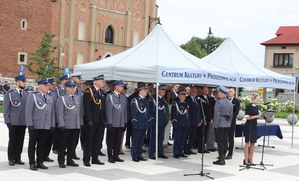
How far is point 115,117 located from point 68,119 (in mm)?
1458

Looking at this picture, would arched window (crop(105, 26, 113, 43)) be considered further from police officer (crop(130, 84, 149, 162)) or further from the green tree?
police officer (crop(130, 84, 149, 162))

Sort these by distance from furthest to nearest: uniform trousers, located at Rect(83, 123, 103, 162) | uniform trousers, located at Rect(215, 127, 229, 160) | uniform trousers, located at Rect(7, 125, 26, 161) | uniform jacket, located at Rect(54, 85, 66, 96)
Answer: uniform trousers, located at Rect(215, 127, 229, 160) → uniform jacket, located at Rect(54, 85, 66, 96) → uniform trousers, located at Rect(83, 123, 103, 162) → uniform trousers, located at Rect(7, 125, 26, 161)

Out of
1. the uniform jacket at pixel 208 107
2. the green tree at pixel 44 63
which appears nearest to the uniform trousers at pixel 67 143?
the uniform jacket at pixel 208 107

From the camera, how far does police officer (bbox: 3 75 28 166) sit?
36.6ft

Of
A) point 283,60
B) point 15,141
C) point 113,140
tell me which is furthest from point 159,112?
A: point 283,60

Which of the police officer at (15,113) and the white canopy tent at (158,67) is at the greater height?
the white canopy tent at (158,67)

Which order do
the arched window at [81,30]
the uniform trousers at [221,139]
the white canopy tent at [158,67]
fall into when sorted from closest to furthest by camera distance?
1. the uniform trousers at [221,139]
2. the white canopy tent at [158,67]
3. the arched window at [81,30]

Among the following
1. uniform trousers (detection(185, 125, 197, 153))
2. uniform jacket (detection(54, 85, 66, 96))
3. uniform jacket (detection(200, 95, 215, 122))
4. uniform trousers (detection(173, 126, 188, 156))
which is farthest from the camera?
uniform jacket (detection(200, 95, 215, 122))

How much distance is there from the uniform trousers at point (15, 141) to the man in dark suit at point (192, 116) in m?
4.75

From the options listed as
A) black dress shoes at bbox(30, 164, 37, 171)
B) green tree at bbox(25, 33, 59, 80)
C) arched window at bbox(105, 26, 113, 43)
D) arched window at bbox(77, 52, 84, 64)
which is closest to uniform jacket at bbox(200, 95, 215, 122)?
black dress shoes at bbox(30, 164, 37, 171)

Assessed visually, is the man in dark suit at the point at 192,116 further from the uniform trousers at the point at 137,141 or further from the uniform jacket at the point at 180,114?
the uniform trousers at the point at 137,141

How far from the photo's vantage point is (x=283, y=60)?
7400 cm

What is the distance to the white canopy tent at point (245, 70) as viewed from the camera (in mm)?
15625

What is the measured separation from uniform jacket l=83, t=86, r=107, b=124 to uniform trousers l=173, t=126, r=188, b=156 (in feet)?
8.27
